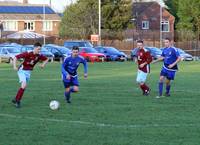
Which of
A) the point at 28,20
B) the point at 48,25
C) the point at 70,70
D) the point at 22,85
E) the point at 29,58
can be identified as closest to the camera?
the point at 22,85

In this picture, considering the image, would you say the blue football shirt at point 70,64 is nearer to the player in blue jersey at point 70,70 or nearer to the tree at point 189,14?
the player in blue jersey at point 70,70

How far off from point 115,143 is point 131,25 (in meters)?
79.6

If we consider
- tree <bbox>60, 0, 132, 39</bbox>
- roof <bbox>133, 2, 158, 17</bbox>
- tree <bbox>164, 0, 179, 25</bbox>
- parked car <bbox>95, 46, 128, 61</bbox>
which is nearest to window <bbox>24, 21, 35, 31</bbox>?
roof <bbox>133, 2, 158, 17</bbox>

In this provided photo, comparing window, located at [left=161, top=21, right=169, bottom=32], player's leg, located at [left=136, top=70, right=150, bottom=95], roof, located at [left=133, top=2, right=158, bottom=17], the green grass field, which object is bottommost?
the green grass field

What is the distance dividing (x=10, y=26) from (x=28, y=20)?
3.27 meters

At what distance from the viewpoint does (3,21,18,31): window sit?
110 metres

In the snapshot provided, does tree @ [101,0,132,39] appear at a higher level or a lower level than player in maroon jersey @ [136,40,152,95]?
higher

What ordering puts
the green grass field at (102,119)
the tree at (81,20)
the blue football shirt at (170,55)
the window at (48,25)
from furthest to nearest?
1. the window at (48,25)
2. the tree at (81,20)
3. the blue football shirt at (170,55)
4. the green grass field at (102,119)

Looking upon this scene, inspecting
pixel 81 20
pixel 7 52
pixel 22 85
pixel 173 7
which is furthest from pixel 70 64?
pixel 173 7

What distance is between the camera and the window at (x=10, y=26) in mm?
109875

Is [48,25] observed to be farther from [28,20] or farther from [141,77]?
[141,77]

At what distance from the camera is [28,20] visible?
110438 mm

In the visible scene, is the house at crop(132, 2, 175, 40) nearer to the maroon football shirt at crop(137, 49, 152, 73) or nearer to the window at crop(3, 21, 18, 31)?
the window at crop(3, 21, 18, 31)

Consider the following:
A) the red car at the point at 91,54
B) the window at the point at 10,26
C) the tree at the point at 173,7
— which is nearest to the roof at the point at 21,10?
the window at the point at 10,26
